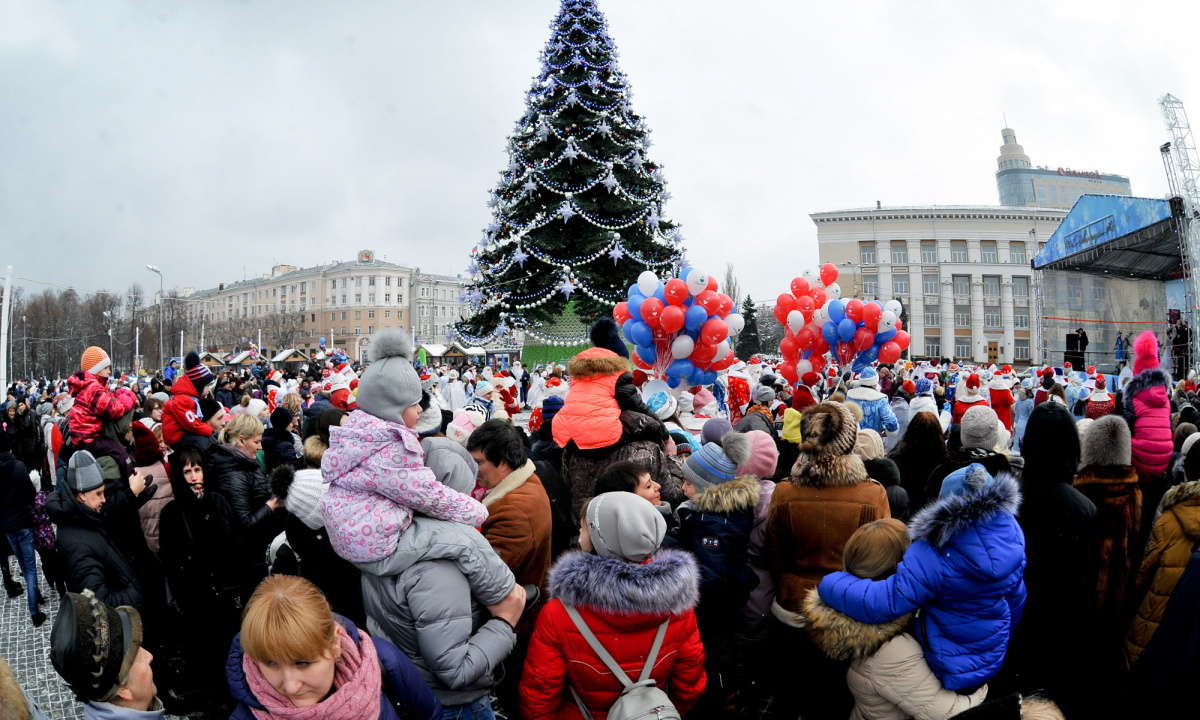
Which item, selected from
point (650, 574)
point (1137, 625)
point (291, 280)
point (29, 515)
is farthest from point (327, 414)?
point (291, 280)

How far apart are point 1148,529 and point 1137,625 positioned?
1.77 metres

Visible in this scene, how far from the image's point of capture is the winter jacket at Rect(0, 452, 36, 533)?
5.71m

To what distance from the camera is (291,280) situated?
97.6 meters

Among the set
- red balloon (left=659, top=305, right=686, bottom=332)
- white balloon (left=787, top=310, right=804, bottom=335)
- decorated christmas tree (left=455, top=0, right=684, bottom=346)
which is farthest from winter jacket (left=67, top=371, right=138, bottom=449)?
decorated christmas tree (left=455, top=0, right=684, bottom=346)

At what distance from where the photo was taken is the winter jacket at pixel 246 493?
3912mm

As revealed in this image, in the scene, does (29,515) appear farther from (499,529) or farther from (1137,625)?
(1137,625)

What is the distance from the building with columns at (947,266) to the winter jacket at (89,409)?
2140 inches

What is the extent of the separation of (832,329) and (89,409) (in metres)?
10.3

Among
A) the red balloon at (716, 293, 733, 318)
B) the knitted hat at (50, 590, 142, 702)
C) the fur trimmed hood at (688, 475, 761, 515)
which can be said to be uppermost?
the red balloon at (716, 293, 733, 318)

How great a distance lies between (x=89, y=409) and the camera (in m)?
6.12

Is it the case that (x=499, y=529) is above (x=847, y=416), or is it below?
below

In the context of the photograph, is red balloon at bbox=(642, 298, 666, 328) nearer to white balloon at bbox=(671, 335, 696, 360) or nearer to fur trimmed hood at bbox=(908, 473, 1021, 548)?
white balloon at bbox=(671, 335, 696, 360)

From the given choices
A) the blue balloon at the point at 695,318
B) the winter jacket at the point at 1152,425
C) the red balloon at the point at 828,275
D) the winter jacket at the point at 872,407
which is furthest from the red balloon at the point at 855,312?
the winter jacket at the point at 1152,425

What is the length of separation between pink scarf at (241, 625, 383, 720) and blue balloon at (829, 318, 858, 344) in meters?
10.5
